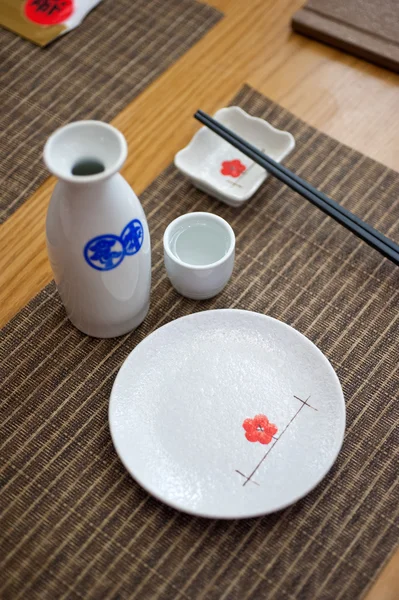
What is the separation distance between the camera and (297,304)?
0.94 metres

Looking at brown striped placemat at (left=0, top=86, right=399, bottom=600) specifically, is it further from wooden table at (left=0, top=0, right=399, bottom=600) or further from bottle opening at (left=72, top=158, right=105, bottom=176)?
bottle opening at (left=72, top=158, right=105, bottom=176)

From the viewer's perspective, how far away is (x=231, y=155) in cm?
107

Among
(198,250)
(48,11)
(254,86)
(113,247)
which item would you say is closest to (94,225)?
(113,247)

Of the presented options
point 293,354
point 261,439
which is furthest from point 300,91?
point 261,439

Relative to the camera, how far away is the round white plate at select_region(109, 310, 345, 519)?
2.54ft

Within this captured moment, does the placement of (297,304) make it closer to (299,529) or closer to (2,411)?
(299,529)

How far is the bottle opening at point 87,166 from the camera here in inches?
28.3

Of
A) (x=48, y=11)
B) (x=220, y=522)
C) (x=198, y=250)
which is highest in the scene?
(x=48, y=11)

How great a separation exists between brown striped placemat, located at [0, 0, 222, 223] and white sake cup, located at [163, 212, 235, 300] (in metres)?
0.26

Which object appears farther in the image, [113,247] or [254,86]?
[254,86]

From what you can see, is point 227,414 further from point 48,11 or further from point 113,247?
point 48,11

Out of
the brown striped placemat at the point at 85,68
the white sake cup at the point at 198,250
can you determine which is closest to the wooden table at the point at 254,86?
the brown striped placemat at the point at 85,68

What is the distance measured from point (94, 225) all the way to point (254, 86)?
1.81ft

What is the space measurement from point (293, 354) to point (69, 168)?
348 mm
